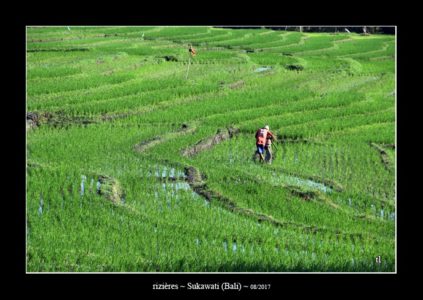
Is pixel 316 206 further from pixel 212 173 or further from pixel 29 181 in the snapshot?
pixel 29 181

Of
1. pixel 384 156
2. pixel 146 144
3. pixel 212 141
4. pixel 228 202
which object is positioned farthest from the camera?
pixel 212 141

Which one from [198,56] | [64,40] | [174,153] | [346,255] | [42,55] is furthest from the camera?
[64,40]

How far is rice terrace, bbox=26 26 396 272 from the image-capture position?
6770mm

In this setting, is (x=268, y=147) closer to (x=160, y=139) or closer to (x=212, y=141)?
(x=212, y=141)

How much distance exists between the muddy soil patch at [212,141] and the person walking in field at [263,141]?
3.00 ft

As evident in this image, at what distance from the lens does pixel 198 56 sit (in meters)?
18.0

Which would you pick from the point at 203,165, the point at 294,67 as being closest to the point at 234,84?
the point at 294,67

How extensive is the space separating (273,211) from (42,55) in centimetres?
997

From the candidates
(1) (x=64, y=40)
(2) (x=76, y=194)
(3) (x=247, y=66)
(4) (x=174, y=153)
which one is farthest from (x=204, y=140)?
(1) (x=64, y=40)

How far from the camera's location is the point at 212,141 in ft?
34.7

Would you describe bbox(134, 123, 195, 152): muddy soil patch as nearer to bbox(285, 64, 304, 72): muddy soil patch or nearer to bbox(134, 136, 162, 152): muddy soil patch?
bbox(134, 136, 162, 152): muddy soil patch

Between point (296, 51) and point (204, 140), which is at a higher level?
point (296, 51)

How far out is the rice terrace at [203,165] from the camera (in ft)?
22.2

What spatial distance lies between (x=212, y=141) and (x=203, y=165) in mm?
1263
